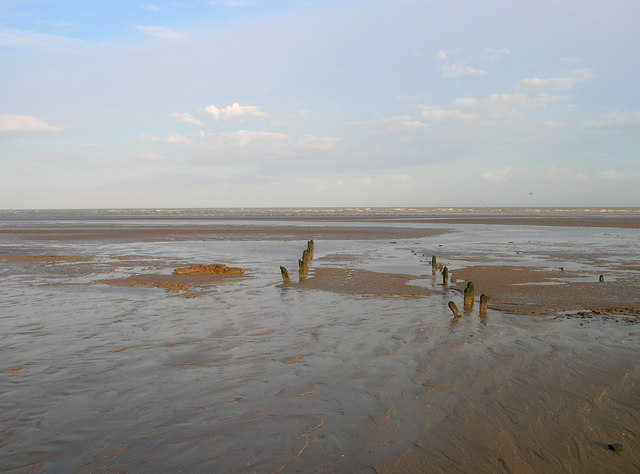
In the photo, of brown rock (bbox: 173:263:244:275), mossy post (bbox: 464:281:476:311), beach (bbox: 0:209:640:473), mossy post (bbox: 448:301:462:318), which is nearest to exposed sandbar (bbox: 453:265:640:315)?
beach (bbox: 0:209:640:473)

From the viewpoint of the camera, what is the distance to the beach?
16.3 feet

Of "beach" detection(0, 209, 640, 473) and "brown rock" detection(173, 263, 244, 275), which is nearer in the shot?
"beach" detection(0, 209, 640, 473)

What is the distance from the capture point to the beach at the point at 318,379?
4.96 metres

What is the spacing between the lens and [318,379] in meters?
7.01

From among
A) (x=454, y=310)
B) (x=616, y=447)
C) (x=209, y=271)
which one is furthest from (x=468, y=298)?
(x=209, y=271)

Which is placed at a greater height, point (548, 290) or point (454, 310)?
point (454, 310)

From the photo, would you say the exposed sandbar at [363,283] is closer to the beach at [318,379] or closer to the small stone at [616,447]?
the beach at [318,379]

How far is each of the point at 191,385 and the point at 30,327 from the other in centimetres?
519

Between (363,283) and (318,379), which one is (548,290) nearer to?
(363,283)

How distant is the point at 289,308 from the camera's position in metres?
11.9

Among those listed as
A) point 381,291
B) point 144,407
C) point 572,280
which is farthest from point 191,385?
point 572,280

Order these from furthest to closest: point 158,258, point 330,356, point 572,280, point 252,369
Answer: point 158,258
point 572,280
point 330,356
point 252,369

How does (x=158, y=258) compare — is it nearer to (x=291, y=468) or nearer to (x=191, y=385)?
(x=191, y=385)

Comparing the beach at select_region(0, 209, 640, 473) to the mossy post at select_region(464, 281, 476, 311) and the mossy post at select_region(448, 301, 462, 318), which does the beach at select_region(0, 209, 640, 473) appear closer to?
the mossy post at select_region(448, 301, 462, 318)
